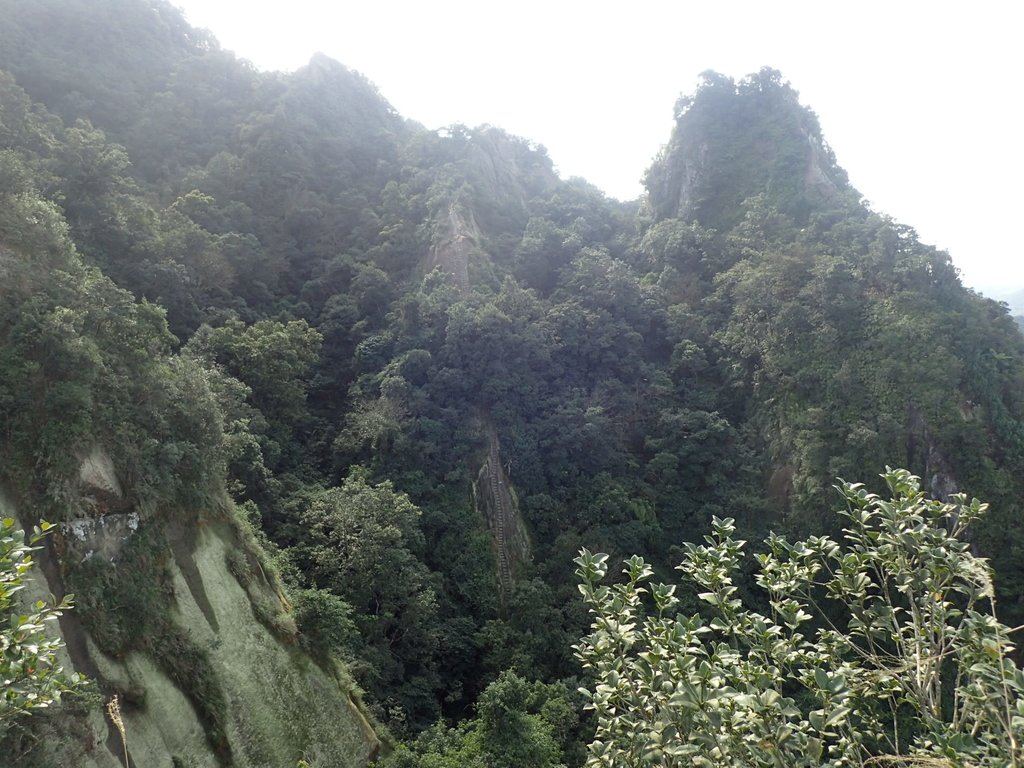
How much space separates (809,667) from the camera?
174 inches

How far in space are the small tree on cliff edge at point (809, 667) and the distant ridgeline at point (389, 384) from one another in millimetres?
8096

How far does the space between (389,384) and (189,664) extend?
14573 millimetres

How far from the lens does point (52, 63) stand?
1224 inches

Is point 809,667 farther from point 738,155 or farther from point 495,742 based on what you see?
point 738,155

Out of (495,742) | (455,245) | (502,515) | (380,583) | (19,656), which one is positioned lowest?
(495,742)

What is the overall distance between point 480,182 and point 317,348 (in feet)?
66.0

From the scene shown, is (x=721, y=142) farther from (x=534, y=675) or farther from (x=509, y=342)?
(x=534, y=675)

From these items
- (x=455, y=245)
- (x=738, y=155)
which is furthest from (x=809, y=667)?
(x=738, y=155)

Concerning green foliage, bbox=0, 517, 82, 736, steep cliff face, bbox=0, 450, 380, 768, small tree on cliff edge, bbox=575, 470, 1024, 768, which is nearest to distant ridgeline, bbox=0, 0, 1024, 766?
steep cliff face, bbox=0, 450, 380, 768

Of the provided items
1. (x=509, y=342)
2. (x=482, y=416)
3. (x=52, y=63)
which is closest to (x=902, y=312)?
(x=509, y=342)

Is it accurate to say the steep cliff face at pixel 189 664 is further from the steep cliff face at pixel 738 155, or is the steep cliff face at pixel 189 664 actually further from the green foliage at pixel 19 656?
the steep cliff face at pixel 738 155

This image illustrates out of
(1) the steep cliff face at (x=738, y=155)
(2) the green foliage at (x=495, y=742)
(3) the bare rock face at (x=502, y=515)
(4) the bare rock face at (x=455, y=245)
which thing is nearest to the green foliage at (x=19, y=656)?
(2) the green foliage at (x=495, y=742)

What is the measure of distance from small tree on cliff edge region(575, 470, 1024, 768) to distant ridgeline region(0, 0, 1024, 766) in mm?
8096

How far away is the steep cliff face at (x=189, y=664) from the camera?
29.6ft
